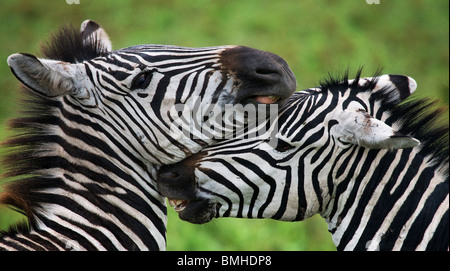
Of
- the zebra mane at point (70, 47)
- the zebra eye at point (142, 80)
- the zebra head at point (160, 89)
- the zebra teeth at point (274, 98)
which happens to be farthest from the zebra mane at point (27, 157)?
the zebra teeth at point (274, 98)

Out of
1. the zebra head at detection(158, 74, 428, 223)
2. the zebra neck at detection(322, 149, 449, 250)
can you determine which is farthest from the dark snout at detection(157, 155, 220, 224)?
the zebra neck at detection(322, 149, 449, 250)

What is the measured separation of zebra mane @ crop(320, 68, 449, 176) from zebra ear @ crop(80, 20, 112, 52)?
208 centimetres

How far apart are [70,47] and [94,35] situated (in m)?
0.35

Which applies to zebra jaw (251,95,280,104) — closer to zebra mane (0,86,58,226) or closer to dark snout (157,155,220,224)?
dark snout (157,155,220,224)

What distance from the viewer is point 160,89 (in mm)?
4848

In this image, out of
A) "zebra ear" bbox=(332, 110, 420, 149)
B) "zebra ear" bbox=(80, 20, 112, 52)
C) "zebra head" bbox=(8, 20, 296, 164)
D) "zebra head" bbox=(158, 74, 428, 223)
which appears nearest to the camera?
"zebra ear" bbox=(332, 110, 420, 149)

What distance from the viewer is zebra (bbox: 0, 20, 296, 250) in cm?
472

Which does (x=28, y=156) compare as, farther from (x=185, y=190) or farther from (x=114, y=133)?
(x=185, y=190)

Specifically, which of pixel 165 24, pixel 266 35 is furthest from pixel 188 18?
pixel 266 35

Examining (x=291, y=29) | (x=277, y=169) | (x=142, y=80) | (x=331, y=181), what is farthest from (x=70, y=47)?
(x=291, y=29)

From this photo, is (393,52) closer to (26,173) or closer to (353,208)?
(353,208)

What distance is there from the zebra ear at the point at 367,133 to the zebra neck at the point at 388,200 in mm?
215

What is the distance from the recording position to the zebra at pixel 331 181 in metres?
4.91

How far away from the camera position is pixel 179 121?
4.82 metres
